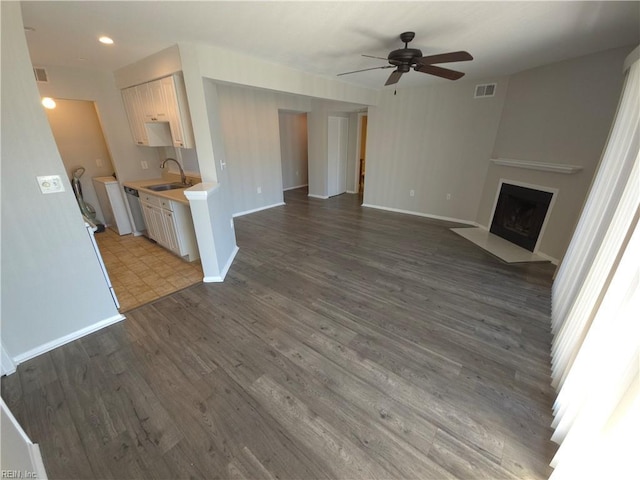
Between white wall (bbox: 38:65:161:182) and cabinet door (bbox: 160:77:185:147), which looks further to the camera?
white wall (bbox: 38:65:161:182)

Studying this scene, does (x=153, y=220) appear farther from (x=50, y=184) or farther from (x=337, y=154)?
(x=337, y=154)

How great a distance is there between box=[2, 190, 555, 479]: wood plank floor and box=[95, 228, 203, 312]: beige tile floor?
24 cm

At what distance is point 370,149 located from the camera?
5.85 metres

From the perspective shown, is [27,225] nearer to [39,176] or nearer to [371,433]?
[39,176]

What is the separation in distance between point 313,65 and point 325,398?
386 cm

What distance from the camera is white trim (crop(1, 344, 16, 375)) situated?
1810mm

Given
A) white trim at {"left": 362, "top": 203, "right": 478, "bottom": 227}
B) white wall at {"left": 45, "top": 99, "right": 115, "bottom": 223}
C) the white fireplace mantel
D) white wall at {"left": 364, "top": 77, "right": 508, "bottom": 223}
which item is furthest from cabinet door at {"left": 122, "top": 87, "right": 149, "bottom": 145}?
the white fireplace mantel

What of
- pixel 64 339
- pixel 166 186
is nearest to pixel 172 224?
pixel 166 186

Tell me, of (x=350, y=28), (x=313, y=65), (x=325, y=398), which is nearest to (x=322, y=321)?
(x=325, y=398)

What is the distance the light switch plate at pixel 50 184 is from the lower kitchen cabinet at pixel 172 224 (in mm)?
1268

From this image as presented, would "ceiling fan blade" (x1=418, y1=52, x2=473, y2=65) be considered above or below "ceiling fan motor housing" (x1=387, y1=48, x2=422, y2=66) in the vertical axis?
below

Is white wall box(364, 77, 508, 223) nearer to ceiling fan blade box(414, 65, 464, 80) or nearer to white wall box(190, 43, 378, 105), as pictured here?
white wall box(190, 43, 378, 105)

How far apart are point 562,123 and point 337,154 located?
457 cm

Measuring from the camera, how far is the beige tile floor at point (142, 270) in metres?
2.77
